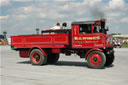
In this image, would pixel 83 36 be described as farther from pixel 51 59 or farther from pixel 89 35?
pixel 51 59

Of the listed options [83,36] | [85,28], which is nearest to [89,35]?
[83,36]

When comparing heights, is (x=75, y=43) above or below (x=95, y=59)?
above

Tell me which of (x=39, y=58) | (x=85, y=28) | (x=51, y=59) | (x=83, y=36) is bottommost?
(x=51, y=59)

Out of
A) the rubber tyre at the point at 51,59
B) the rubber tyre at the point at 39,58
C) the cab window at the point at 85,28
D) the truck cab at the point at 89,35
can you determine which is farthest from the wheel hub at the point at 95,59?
the rubber tyre at the point at 51,59

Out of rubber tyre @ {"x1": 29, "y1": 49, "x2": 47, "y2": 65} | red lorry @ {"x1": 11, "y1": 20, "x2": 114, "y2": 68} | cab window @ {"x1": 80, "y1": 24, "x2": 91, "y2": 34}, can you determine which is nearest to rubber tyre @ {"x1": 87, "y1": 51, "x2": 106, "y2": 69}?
red lorry @ {"x1": 11, "y1": 20, "x2": 114, "y2": 68}

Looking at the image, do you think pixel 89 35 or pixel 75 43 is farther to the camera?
pixel 75 43

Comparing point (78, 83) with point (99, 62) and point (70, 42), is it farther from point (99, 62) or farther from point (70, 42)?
point (70, 42)

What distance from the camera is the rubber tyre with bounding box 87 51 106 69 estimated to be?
412 inches

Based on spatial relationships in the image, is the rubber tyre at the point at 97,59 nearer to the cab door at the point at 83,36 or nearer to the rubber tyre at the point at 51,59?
the cab door at the point at 83,36

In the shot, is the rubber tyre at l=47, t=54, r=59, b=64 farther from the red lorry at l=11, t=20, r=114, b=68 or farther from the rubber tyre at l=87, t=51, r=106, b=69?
the rubber tyre at l=87, t=51, r=106, b=69

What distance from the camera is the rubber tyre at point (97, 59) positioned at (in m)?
10.5

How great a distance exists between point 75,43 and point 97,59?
150 centimetres

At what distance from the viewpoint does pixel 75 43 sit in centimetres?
1127

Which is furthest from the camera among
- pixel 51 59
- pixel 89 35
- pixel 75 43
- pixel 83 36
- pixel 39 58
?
pixel 51 59
